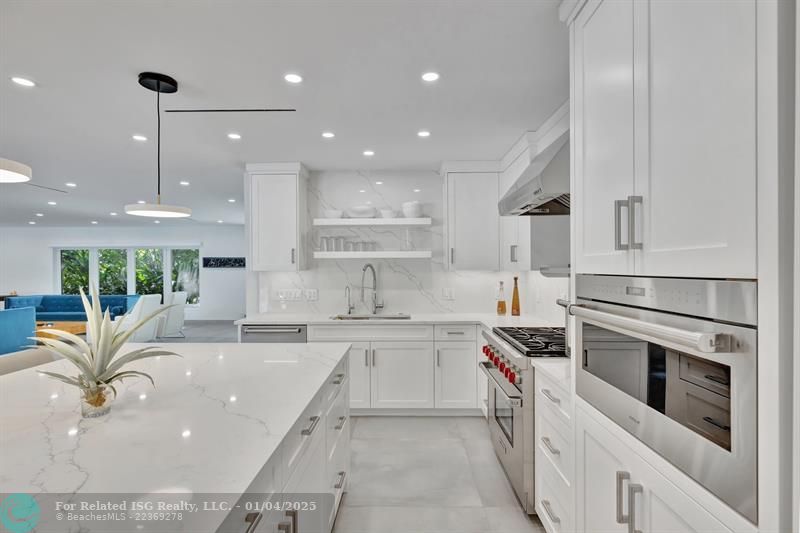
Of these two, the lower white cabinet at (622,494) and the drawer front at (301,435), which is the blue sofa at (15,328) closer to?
the drawer front at (301,435)

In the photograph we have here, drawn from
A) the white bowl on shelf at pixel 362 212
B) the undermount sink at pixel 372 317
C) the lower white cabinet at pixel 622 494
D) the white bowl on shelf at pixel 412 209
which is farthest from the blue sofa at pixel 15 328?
the lower white cabinet at pixel 622 494

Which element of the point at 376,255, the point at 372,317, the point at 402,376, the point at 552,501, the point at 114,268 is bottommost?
the point at 552,501

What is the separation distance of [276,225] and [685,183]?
145 inches

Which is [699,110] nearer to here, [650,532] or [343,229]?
[650,532]

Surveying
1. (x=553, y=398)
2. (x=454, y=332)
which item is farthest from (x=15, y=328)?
(x=553, y=398)

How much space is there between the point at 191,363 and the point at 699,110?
7.31ft

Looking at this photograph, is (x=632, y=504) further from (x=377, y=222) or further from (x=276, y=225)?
(x=276, y=225)

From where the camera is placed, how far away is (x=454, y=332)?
154 inches

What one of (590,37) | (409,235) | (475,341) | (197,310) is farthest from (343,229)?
(197,310)

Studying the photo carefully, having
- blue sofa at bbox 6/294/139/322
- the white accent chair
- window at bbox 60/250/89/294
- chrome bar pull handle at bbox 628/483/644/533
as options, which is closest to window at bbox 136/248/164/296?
window at bbox 60/250/89/294

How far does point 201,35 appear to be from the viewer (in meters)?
1.91

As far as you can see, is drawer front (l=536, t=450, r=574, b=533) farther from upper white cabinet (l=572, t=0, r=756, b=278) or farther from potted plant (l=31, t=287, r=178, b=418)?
potted plant (l=31, t=287, r=178, b=418)

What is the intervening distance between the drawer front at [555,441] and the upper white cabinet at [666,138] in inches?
31.5

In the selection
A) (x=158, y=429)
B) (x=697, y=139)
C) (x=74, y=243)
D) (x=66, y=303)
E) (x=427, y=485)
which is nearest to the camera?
(x=697, y=139)
